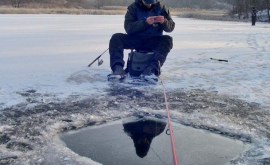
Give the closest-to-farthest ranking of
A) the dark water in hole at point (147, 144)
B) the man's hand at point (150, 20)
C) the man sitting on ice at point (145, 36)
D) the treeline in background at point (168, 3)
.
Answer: the dark water in hole at point (147, 144)
the man's hand at point (150, 20)
the man sitting on ice at point (145, 36)
the treeline in background at point (168, 3)

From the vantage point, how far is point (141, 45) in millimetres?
5215

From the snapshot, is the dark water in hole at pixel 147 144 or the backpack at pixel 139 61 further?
the backpack at pixel 139 61

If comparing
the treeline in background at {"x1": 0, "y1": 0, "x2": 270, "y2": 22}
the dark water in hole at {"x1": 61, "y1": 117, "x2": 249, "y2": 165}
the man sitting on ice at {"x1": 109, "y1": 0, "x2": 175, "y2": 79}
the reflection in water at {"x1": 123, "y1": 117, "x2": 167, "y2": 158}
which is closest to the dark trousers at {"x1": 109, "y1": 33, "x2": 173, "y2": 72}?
the man sitting on ice at {"x1": 109, "y1": 0, "x2": 175, "y2": 79}

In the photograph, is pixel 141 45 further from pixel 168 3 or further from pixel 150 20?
pixel 168 3

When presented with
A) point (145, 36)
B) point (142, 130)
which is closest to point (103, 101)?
point (142, 130)

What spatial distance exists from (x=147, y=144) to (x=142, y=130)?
1.06ft

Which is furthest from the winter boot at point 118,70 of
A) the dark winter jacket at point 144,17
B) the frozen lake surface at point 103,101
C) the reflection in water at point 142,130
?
the reflection in water at point 142,130

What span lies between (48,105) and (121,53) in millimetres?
1684

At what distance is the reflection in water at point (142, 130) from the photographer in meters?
2.79

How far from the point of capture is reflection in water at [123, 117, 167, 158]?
2787mm

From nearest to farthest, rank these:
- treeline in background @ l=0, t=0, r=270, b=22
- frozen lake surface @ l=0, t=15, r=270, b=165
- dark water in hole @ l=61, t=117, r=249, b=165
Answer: dark water in hole @ l=61, t=117, r=249, b=165, frozen lake surface @ l=0, t=15, r=270, b=165, treeline in background @ l=0, t=0, r=270, b=22

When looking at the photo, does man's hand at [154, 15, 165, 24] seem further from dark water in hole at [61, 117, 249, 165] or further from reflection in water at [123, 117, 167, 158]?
dark water in hole at [61, 117, 249, 165]

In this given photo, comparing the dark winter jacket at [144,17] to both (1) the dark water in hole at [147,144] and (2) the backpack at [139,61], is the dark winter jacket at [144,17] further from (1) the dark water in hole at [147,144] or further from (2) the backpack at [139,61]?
(1) the dark water in hole at [147,144]

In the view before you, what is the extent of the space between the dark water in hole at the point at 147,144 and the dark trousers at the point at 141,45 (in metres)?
1.76
